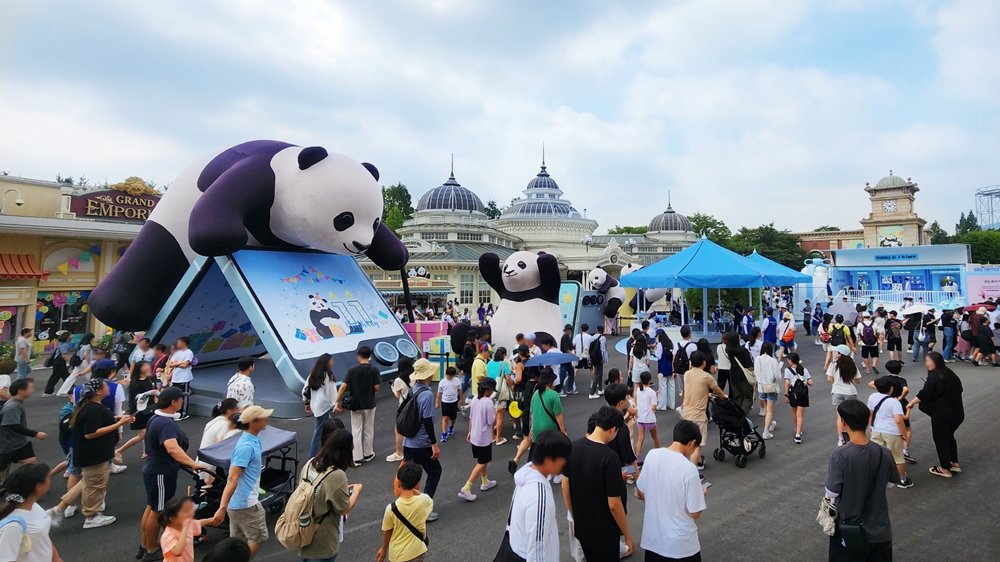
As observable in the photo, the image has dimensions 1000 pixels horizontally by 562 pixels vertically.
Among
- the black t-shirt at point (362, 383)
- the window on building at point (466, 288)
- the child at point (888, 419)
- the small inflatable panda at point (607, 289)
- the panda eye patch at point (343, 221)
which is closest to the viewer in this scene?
the child at point (888, 419)

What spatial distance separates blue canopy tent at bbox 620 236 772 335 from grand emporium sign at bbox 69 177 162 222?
17107 millimetres

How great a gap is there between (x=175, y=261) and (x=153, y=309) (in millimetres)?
973

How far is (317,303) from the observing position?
9242mm

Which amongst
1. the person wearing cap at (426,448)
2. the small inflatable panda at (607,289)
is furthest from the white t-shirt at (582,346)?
the small inflatable panda at (607,289)

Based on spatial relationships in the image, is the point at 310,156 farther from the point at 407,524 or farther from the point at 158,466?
the point at 407,524

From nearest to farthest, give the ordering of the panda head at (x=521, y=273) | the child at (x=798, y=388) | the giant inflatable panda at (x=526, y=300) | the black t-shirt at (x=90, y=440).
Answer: the black t-shirt at (x=90, y=440) < the child at (x=798, y=388) < the giant inflatable panda at (x=526, y=300) < the panda head at (x=521, y=273)

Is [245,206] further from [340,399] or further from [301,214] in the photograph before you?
[340,399]

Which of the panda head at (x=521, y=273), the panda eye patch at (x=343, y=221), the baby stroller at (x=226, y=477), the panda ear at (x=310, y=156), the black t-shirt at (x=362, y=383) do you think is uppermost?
the panda ear at (x=310, y=156)

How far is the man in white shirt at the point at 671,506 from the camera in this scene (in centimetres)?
291

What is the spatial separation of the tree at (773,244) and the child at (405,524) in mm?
46161

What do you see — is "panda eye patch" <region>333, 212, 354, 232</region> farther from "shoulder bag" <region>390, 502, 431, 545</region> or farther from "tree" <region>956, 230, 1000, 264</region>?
"tree" <region>956, 230, 1000, 264</region>

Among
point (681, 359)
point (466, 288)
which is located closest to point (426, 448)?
point (681, 359)

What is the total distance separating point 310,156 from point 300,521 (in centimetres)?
735

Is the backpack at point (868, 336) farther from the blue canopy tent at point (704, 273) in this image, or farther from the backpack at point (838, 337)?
the blue canopy tent at point (704, 273)
